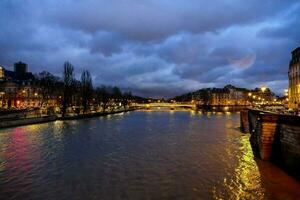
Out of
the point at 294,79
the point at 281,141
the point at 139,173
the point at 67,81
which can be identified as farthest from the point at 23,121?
the point at 294,79

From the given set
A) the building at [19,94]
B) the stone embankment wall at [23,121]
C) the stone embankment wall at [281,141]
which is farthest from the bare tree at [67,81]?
the stone embankment wall at [281,141]

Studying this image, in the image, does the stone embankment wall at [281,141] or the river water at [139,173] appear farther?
the stone embankment wall at [281,141]

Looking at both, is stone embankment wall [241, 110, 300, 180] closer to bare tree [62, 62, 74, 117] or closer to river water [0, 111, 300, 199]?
river water [0, 111, 300, 199]

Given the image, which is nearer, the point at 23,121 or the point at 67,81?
the point at 23,121

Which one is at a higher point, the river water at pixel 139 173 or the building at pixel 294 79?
the building at pixel 294 79

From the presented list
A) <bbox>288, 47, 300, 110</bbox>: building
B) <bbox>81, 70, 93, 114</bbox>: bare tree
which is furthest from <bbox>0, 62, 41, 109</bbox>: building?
<bbox>288, 47, 300, 110</bbox>: building

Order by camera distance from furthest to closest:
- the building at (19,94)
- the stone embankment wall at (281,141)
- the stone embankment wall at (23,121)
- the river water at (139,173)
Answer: the building at (19,94), the stone embankment wall at (23,121), the stone embankment wall at (281,141), the river water at (139,173)

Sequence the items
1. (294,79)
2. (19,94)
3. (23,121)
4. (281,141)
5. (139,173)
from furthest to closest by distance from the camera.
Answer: (19,94) → (294,79) → (23,121) → (281,141) → (139,173)

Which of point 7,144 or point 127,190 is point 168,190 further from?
point 7,144

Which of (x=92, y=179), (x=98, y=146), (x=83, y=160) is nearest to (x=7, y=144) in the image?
(x=98, y=146)

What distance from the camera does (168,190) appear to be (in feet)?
66.6

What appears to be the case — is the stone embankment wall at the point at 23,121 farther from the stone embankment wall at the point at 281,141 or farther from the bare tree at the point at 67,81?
the stone embankment wall at the point at 281,141

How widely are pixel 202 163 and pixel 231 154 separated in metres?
5.85

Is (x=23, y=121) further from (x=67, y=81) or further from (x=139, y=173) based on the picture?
(x=139, y=173)
